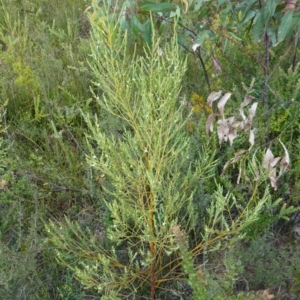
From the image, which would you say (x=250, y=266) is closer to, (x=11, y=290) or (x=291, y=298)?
(x=291, y=298)

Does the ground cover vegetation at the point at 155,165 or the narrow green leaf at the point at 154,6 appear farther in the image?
the narrow green leaf at the point at 154,6

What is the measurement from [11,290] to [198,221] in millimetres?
872

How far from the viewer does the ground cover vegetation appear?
1652 mm

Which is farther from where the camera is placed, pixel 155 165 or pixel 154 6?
pixel 154 6

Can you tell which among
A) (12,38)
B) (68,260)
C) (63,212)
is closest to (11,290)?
(68,260)

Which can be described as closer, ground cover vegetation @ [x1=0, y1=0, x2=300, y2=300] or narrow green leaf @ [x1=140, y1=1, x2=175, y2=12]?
ground cover vegetation @ [x1=0, y1=0, x2=300, y2=300]

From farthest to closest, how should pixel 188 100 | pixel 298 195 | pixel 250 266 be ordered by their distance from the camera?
pixel 188 100 → pixel 298 195 → pixel 250 266

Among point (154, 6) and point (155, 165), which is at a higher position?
point (154, 6)

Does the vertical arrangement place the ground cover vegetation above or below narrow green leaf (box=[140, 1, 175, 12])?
below

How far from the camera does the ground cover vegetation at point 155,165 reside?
→ 1652 millimetres

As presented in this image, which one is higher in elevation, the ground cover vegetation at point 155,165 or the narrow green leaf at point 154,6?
the narrow green leaf at point 154,6

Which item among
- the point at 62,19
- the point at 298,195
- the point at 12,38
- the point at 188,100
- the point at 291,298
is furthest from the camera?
the point at 62,19

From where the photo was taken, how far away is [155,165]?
1739 millimetres

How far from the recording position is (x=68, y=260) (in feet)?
7.15
